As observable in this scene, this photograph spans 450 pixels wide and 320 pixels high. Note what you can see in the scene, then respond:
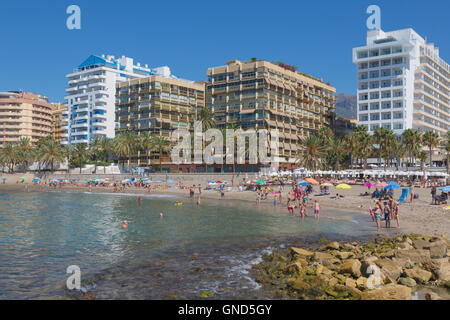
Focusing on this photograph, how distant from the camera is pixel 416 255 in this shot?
18797 millimetres

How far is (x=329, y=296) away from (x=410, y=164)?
9487 cm

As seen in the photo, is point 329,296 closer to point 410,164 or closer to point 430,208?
point 430,208

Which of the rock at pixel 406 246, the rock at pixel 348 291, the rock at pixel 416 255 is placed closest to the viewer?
the rock at pixel 348 291

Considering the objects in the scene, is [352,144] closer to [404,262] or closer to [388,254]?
[388,254]

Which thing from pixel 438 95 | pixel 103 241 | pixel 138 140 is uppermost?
pixel 438 95

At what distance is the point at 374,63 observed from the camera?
116125 mm

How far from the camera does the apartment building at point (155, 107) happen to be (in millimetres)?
119062

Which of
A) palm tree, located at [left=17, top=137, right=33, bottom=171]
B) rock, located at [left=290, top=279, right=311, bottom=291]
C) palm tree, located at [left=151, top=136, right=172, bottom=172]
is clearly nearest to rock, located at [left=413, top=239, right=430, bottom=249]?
rock, located at [left=290, top=279, right=311, bottom=291]

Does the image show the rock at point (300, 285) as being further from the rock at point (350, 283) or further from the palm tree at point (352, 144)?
the palm tree at point (352, 144)

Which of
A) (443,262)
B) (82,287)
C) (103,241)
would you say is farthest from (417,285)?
(103,241)

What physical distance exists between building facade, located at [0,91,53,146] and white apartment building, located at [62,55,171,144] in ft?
72.4

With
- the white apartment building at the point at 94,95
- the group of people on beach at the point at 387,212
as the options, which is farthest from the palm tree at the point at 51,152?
the group of people on beach at the point at 387,212

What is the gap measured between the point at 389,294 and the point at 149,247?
16.1 meters
